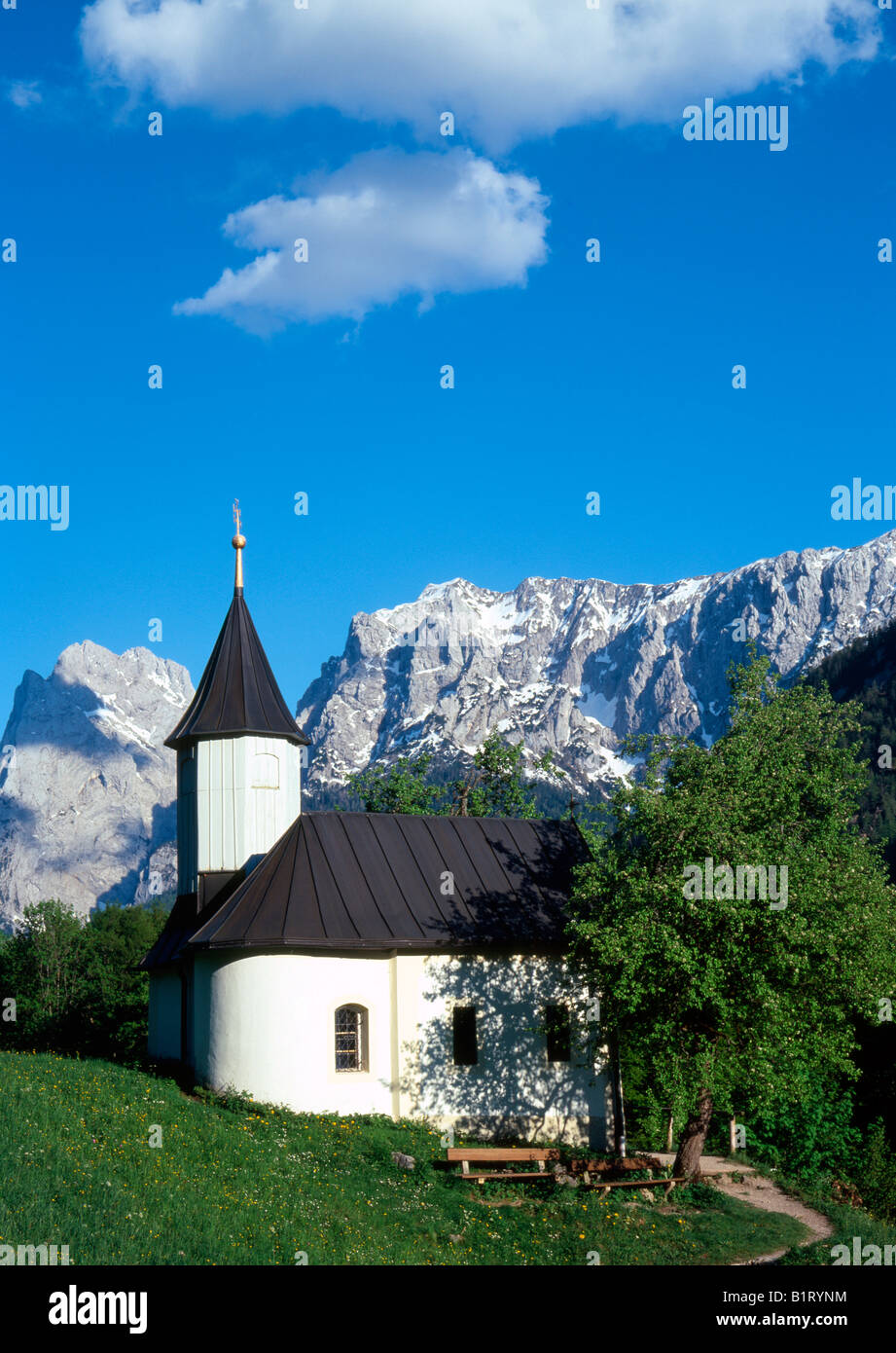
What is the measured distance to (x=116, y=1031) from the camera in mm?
59688

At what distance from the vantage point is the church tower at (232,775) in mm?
31547

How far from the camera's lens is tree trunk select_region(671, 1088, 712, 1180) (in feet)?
84.7

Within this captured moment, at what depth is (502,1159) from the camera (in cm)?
2456

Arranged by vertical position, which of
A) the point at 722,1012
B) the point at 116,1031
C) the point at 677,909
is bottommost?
the point at 116,1031

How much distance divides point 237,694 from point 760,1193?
17833 mm

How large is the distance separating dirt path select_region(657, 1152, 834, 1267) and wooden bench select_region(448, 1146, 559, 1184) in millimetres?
4371

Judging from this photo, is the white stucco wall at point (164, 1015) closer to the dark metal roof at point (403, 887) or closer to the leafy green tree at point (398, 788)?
the dark metal roof at point (403, 887)

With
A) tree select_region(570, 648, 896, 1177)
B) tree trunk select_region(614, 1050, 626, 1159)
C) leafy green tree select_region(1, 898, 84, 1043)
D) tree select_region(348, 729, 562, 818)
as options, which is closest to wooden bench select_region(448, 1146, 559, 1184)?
tree select_region(570, 648, 896, 1177)

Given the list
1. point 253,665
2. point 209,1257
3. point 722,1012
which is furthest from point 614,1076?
point 209,1257

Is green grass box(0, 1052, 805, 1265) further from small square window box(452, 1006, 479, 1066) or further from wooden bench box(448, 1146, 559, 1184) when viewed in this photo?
small square window box(452, 1006, 479, 1066)

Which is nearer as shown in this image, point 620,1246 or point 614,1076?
point 620,1246
